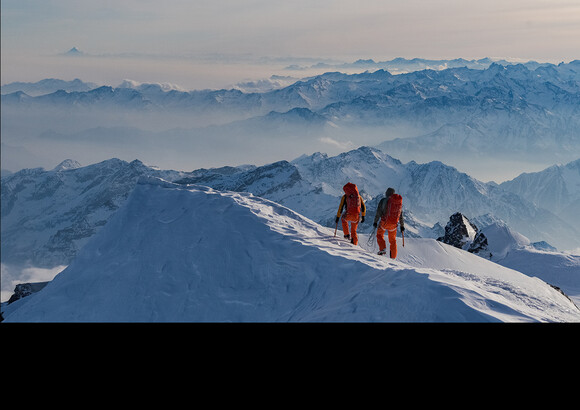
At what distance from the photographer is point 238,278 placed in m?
14.5

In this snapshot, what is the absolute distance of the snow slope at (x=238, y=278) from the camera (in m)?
10.7

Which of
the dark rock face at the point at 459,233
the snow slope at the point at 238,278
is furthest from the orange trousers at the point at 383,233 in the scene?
the dark rock face at the point at 459,233

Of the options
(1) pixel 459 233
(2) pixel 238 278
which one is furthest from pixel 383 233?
(1) pixel 459 233

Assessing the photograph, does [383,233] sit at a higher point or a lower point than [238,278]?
higher

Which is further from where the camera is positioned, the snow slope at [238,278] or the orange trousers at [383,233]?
the orange trousers at [383,233]

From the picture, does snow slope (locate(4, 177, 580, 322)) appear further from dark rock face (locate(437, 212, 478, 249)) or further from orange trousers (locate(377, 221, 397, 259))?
dark rock face (locate(437, 212, 478, 249))

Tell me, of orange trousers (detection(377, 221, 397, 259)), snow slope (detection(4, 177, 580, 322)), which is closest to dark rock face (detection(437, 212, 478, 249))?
orange trousers (detection(377, 221, 397, 259))

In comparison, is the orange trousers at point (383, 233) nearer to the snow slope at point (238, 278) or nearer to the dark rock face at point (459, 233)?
the snow slope at point (238, 278)

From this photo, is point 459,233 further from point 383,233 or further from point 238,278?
point 238,278
